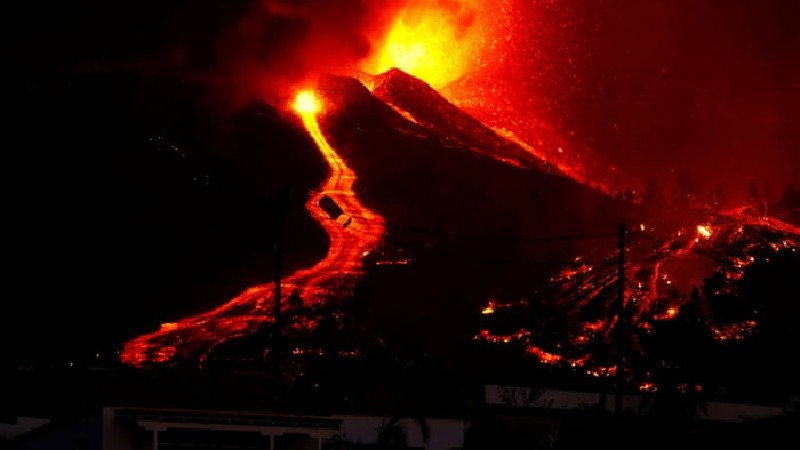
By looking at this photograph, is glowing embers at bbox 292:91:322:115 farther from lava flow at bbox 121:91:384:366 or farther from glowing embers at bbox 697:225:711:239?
glowing embers at bbox 697:225:711:239

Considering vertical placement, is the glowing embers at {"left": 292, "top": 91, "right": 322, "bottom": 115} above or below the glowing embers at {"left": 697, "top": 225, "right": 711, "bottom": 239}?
above

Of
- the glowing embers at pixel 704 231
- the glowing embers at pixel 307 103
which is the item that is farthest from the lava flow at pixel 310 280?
the glowing embers at pixel 704 231

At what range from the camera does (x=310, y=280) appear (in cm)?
8088

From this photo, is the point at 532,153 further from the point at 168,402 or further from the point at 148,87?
the point at 168,402

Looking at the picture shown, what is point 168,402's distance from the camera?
2844 cm

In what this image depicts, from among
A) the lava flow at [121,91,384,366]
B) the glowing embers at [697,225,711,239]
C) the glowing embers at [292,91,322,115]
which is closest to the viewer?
the lava flow at [121,91,384,366]

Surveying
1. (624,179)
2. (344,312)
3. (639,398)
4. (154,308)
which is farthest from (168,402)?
(624,179)

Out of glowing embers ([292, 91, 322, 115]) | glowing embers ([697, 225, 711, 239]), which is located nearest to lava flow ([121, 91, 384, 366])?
glowing embers ([292, 91, 322, 115])

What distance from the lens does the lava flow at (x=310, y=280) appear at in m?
71.1

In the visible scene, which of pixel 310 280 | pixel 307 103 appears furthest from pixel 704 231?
pixel 307 103

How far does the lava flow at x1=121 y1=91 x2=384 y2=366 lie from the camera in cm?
7112

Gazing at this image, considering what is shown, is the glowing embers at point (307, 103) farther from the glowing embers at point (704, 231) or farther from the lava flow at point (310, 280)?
the glowing embers at point (704, 231)

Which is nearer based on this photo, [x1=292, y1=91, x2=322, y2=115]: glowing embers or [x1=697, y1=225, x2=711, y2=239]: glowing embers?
[x1=697, y1=225, x2=711, y2=239]: glowing embers

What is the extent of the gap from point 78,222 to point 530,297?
26402mm
